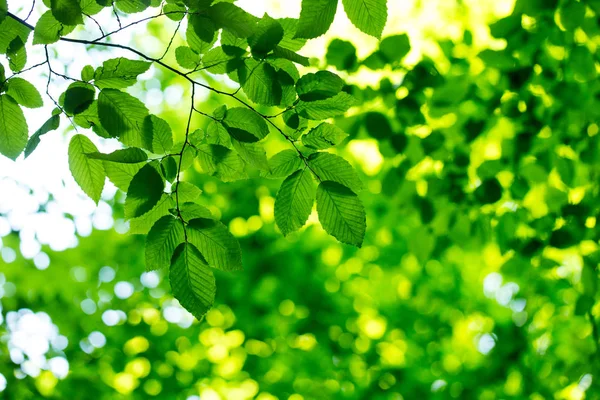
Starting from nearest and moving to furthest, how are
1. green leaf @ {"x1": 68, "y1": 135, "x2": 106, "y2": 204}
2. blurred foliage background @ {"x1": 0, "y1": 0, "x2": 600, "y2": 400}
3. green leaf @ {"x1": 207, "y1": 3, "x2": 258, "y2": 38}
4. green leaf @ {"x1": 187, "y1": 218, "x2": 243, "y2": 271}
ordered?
green leaf @ {"x1": 207, "y1": 3, "x2": 258, "y2": 38} → green leaf @ {"x1": 187, "y1": 218, "x2": 243, "y2": 271} → green leaf @ {"x1": 68, "y1": 135, "x2": 106, "y2": 204} → blurred foliage background @ {"x1": 0, "y1": 0, "x2": 600, "y2": 400}

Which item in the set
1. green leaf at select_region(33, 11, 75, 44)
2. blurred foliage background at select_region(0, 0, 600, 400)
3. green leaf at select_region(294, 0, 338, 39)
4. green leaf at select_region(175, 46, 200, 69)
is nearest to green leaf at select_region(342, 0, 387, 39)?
green leaf at select_region(294, 0, 338, 39)

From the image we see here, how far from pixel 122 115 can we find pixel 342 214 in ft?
1.84

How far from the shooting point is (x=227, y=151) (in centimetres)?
120

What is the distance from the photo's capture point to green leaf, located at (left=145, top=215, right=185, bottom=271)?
1.09 metres

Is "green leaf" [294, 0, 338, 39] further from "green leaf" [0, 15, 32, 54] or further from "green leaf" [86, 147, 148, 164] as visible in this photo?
"green leaf" [0, 15, 32, 54]

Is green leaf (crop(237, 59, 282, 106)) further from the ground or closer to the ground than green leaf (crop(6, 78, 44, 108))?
closer to the ground

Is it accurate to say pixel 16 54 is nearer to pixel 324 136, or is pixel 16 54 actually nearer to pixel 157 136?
pixel 157 136

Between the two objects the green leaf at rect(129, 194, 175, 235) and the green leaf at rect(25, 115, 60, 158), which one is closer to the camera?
the green leaf at rect(25, 115, 60, 158)

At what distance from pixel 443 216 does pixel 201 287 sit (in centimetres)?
176

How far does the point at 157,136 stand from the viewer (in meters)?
1.18

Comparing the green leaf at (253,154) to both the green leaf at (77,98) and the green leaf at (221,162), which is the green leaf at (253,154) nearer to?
the green leaf at (221,162)

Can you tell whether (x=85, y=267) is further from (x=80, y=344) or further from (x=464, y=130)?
(x=464, y=130)

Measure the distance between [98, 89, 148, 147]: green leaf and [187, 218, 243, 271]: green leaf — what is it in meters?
0.24

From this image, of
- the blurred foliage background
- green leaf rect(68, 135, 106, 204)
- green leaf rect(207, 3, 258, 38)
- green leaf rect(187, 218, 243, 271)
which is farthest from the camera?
the blurred foliage background
